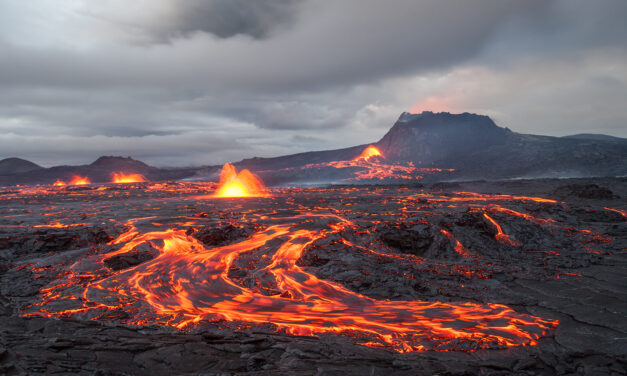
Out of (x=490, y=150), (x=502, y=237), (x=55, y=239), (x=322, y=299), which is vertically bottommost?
(x=322, y=299)

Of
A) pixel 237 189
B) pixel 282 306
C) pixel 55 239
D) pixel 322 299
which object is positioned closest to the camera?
pixel 282 306

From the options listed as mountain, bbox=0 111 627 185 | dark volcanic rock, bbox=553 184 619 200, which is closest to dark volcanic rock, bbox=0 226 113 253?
dark volcanic rock, bbox=553 184 619 200

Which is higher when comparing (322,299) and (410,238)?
(410,238)

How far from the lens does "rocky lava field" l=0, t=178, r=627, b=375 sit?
5230mm

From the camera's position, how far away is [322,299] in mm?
9430

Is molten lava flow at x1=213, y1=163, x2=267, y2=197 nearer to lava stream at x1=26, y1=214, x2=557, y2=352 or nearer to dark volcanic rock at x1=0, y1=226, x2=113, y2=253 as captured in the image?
dark volcanic rock at x1=0, y1=226, x2=113, y2=253

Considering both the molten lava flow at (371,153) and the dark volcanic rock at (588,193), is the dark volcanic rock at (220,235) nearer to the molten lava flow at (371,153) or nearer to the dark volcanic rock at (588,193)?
the dark volcanic rock at (588,193)

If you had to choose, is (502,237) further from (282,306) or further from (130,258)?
(130,258)

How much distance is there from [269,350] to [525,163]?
121 metres

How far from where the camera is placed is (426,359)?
529 centimetres

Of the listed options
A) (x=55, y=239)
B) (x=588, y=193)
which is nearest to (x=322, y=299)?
(x=55, y=239)

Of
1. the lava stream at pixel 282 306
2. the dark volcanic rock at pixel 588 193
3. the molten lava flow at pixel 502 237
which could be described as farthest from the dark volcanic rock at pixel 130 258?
the dark volcanic rock at pixel 588 193

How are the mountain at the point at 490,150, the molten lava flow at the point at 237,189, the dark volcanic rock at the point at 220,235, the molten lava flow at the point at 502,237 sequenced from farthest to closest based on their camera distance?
the mountain at the point at 490,150, the molten lava flow at the point at 237,189, the dark volcanic rock at the point at 220,235, the molten lava flow at the point at 502,237

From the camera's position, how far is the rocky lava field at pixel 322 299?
523cm
